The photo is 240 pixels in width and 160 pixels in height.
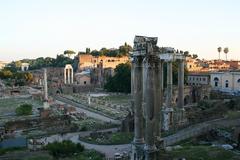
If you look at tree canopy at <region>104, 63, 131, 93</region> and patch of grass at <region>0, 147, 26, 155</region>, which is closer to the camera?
patch of grass at <region>0, 147, 26, 155</region>

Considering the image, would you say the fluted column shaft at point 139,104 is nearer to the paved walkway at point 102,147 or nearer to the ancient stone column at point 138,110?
the ancient stone column at point 138,110

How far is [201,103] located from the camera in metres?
47.5

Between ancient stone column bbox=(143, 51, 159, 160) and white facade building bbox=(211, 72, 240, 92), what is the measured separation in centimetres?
4592

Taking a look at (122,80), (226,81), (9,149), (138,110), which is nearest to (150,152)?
(138,110)

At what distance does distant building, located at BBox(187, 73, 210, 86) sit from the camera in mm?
66875

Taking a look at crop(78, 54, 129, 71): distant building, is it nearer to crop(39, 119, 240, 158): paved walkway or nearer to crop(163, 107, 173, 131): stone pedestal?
crop(39, 119, 240, 158): paved walkway

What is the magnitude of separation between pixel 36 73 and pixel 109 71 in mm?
31324

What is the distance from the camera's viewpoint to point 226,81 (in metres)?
62.3

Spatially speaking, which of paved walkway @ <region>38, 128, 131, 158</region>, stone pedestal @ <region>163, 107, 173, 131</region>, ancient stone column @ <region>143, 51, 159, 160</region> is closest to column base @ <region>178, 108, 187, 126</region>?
stone pedestal @ <region>163, 107, 173, 131</region>

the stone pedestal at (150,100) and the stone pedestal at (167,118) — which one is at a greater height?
the stone pedestal at (150,100)

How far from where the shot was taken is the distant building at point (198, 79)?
6688 centimetres

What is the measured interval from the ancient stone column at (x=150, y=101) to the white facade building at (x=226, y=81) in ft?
151

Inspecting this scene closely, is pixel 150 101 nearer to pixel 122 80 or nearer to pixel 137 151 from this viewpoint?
pixel 137 151

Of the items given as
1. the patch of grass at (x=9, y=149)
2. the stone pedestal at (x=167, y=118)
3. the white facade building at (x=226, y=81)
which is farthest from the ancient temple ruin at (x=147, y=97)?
the white facade building at (x=226, y=81)
